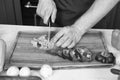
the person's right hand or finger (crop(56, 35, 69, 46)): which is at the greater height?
the person's right hand

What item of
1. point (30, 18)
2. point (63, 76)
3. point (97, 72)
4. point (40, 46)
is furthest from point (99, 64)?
point (30, 18)

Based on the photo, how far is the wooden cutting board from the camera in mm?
801

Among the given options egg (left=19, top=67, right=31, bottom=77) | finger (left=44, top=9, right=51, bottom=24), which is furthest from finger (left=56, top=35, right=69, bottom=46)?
egg (left=19, top=67, right=31, bottom=77)

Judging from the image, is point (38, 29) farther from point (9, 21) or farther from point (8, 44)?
point (9, 21)

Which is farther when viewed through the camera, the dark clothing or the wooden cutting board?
the dark clothing

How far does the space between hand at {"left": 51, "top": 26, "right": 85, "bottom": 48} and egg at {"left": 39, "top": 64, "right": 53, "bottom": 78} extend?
175 millimetres

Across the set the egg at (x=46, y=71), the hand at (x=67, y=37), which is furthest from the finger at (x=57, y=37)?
the egg at (x=46, y=71)

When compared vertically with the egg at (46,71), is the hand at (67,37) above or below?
above

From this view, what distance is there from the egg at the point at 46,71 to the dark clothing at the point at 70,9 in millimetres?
459

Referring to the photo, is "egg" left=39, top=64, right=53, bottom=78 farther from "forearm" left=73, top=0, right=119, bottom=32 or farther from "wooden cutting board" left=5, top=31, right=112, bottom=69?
"forearm" left=73, top=0, right=119, bottom=32

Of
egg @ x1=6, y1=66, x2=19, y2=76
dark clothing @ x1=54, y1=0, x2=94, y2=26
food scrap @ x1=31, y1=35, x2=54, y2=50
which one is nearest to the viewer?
egg @ x1=6, y1=66, x2=19, y2=76

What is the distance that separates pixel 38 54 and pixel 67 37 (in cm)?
15

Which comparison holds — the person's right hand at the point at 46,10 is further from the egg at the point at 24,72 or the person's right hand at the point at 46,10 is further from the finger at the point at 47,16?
the egg at the point at 24,72

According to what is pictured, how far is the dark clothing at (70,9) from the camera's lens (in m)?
1.11
